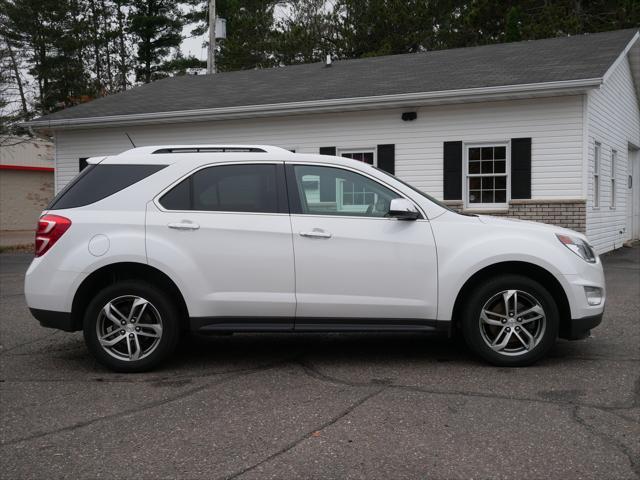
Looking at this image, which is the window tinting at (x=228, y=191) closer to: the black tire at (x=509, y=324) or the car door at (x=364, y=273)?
the car door at (x=364, y=273)

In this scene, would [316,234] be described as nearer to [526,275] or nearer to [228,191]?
[228,191]

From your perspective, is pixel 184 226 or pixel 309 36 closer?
pixel 184 226

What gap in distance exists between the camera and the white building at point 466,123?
46.3 ft

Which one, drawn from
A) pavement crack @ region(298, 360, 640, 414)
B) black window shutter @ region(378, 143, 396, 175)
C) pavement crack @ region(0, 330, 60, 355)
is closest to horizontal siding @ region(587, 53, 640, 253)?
black window shutter @ region(378, 143, 396, 175)

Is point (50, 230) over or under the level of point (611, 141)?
under

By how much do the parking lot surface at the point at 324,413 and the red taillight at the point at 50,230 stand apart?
1.07 m

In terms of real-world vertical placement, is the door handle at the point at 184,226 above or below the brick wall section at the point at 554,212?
above

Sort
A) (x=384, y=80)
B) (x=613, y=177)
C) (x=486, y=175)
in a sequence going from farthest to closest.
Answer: (x=384, y=80), (x=613, y=177), (x=486, y=175)

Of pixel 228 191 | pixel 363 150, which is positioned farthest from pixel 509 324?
pixel 363 150

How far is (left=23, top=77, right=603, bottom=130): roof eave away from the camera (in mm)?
13609

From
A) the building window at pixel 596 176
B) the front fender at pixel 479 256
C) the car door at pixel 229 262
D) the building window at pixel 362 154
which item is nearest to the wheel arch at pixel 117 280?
the car door at pixel 229 262

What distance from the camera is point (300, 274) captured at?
5.46 meters

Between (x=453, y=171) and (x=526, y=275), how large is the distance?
31.8ft

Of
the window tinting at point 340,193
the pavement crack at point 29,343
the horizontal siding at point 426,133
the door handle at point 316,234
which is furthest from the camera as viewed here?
the horizontal siding at point 426,133
